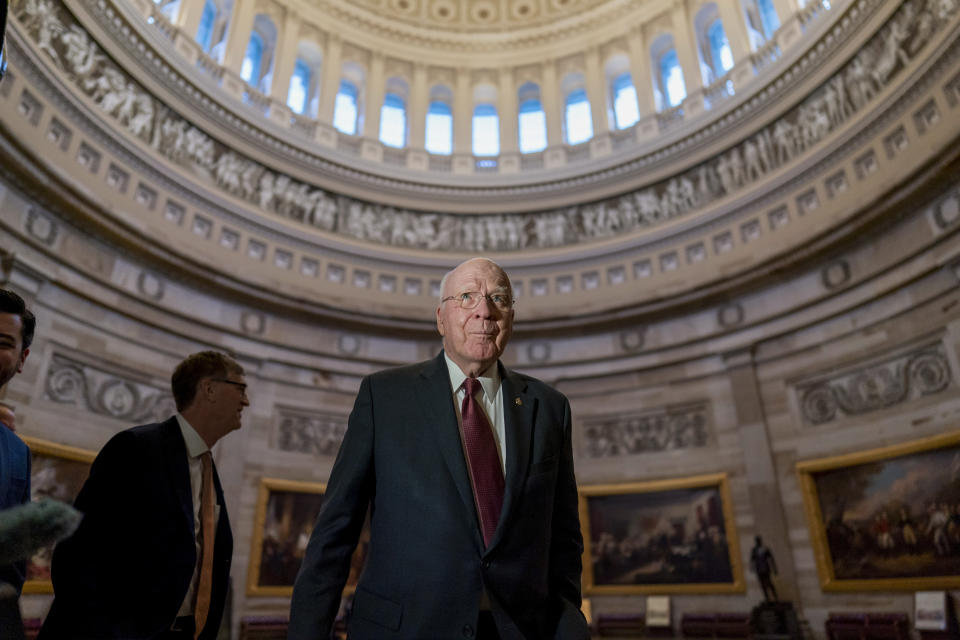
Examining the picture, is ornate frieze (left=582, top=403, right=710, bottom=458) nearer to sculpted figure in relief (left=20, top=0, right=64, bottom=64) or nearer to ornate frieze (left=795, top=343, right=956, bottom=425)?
ornate frieze (left=795, top=343, right=956, bottom=425)

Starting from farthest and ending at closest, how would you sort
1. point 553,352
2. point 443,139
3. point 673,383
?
point 443,139 → point 553,352 → point 673,383

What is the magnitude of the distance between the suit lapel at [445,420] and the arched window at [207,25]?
19147 millimetres

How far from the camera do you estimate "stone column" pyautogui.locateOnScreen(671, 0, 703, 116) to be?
1825cm

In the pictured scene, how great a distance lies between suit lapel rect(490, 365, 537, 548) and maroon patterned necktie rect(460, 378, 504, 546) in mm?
50

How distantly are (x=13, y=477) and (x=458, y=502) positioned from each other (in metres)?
1.93

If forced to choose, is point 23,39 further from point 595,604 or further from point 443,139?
point 595,604

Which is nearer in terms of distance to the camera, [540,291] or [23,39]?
[23,39]

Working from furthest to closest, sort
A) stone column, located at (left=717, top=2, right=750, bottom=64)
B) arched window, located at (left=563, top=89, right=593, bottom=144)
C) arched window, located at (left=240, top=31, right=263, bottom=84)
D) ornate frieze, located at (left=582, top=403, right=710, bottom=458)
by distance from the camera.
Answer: arched window, located at (left=563, top=89, right=593, bottom=144), arched window, located at (left=240, top=31, right=263, bottom=84), stone column, located at (left=717, top=2, right=750, bottom=64), ornate frieze, located at (left=582, top=403, right=710, bottom=458)

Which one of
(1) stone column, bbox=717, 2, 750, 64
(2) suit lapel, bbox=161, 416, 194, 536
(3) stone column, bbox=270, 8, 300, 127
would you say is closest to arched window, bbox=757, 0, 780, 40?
(1) stone column, bbox=717, 2, 750, 64

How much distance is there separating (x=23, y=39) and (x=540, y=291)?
42.7 ft

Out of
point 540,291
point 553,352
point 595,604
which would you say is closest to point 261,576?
point 595,604

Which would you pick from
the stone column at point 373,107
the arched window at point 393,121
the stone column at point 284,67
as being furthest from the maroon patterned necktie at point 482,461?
the arched window at point 393,121

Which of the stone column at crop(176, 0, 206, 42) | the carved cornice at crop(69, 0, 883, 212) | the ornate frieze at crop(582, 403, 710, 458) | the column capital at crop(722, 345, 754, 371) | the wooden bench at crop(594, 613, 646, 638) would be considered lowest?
the wooden bench at crop(594, 613, 646, 638)

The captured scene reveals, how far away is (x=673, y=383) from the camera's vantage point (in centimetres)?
1583
